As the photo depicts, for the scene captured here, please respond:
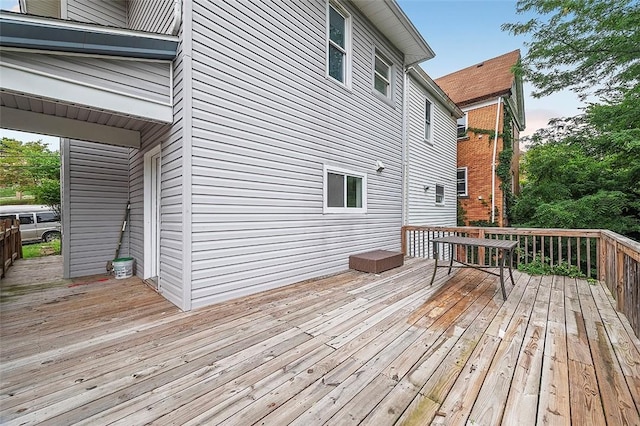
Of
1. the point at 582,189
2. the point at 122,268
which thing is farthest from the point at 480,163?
the point at 122,268

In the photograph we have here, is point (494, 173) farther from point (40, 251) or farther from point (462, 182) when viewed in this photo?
point (40, 251)

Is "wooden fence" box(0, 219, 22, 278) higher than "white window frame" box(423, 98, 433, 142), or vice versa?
"white window frame" box(423, 98, 433, 142)

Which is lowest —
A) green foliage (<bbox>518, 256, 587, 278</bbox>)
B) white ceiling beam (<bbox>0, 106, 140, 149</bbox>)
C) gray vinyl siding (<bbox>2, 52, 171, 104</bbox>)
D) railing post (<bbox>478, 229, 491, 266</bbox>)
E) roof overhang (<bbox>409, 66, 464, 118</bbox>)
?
green foliage (<bbox>518, 256, 587, 278</bbox>)

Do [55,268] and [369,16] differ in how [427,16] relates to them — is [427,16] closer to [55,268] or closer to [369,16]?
[369,16]

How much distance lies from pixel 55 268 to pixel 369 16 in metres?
8.64

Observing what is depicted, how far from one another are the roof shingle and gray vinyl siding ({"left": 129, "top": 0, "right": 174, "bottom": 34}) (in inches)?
462

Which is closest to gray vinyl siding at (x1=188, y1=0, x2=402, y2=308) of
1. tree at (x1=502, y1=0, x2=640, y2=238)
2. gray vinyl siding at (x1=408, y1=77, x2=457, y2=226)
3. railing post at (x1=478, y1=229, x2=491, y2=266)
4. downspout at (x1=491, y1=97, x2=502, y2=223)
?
railing post at (x1=478, y1=229, x2=491, y2=266)

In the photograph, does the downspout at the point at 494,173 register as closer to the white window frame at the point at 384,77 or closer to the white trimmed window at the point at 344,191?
the white window frame at the point at 384,77

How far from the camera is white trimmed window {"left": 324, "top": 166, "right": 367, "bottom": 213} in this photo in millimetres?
5188

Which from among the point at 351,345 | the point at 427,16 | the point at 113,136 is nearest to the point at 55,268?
the point at 113,136

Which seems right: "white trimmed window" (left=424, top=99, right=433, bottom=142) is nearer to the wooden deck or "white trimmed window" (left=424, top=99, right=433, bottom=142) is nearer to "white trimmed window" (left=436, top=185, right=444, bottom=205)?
"white trimmed window" (left=436, top=185, right=444, bottom=205)

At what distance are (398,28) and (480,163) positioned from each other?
746 centimetres

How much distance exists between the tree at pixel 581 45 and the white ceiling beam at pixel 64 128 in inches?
386

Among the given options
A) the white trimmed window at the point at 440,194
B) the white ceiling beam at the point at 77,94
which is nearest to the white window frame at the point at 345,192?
the white ceiling beam at the point at 77,94
